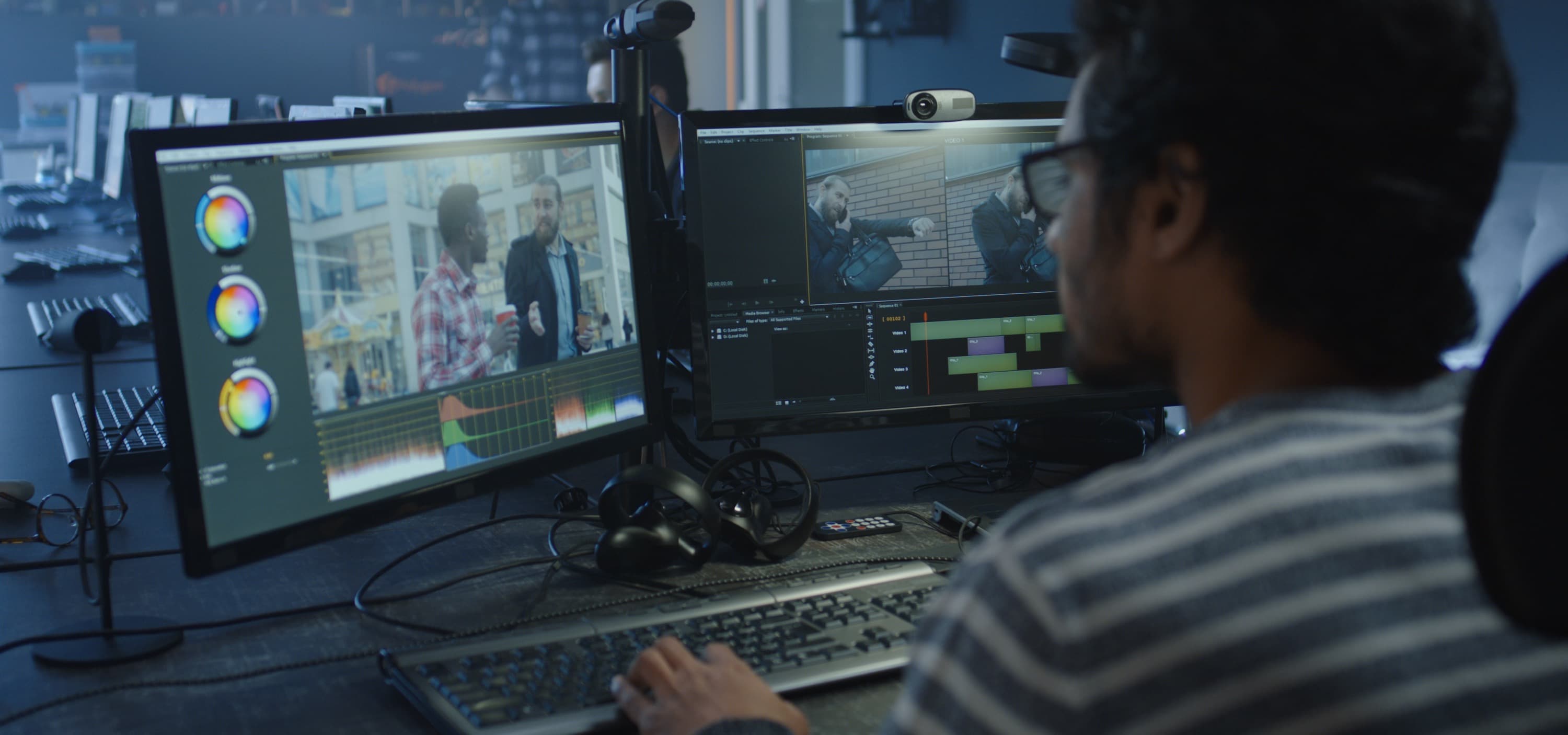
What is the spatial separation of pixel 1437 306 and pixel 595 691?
0.60 m

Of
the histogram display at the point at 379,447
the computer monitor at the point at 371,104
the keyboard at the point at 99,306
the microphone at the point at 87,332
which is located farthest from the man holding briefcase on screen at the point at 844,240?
the computer monitor at the point at 371,104

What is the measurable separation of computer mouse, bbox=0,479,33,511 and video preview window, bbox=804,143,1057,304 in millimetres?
911

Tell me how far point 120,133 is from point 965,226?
3733mm

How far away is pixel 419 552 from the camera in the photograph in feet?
4.01

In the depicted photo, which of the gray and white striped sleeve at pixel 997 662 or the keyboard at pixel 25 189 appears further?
the keyboard at pixel 25 189

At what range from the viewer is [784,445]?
1688 millimetres

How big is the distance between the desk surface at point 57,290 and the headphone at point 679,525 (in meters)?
0.66

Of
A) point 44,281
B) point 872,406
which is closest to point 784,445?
point 872,406

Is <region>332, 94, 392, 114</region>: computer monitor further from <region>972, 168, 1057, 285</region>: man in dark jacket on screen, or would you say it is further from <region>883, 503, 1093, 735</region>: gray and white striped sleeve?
<region>883, 503, 1093, 735</region>: gray and white striped sleeve

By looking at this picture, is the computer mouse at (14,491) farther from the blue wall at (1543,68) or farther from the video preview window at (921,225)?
the blue wall at (1543,68)

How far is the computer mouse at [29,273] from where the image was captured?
317cm

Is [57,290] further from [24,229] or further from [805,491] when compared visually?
[805,491]

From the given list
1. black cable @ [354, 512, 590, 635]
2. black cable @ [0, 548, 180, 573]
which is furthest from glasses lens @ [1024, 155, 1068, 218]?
black cable @ [0, 548, 180, 573]

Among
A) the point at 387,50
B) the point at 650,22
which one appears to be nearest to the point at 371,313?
the point at 650,22
